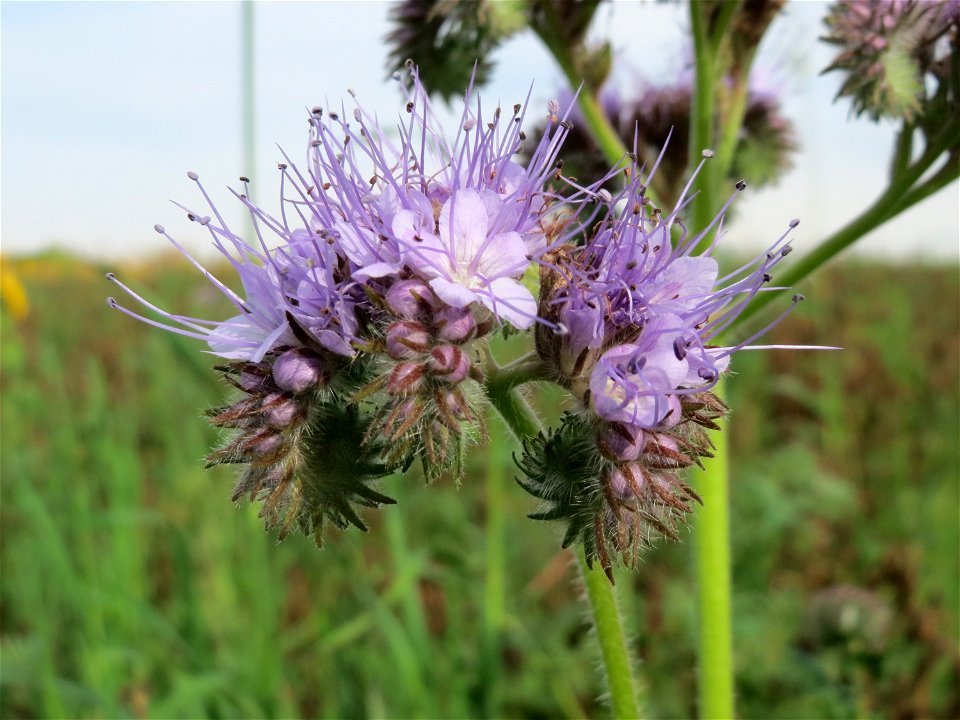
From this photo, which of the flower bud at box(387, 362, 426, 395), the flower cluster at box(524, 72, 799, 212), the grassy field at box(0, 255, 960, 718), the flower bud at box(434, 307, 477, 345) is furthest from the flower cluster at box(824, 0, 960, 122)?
the flower bud at box(387, 362, 426, 395)

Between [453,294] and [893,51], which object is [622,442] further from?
[893,51]

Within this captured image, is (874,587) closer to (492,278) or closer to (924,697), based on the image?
(924,697)

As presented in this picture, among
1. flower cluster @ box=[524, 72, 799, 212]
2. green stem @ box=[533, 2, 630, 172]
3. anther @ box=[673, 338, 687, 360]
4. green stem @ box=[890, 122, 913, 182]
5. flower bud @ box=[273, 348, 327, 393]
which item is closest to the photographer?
anther @ box=[673, 338, 687, 360]

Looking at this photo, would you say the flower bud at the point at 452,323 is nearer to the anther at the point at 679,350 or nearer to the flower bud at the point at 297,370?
the flower bud at the point at 297,370

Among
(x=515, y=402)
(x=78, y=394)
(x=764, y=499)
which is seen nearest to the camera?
(x=515, y=402)

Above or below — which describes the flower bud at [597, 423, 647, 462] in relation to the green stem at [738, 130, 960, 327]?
below

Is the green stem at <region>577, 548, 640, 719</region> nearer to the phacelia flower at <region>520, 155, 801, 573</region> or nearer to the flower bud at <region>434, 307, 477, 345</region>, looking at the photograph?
the phacelia flower at <region>520, 155, 801, 573</region>

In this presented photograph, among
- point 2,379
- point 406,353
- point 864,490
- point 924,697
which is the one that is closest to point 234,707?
point 406,353
